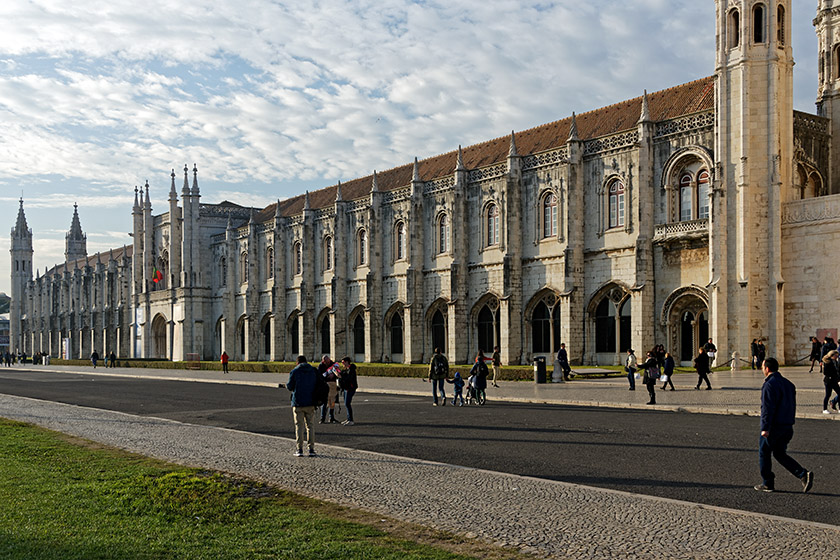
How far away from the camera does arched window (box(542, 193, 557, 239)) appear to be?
142 ft

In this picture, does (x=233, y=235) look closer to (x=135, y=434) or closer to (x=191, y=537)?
(x=135, y=434)

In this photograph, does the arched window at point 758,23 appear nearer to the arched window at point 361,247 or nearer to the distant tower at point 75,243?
the arched window at point 361,247

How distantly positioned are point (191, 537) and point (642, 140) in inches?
1323

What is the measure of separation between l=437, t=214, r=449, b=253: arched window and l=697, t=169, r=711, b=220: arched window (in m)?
16.6

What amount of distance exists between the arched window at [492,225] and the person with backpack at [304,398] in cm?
3218

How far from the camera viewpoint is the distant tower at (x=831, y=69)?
38219 mm

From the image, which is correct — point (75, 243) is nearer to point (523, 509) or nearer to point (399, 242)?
point (399, 242)

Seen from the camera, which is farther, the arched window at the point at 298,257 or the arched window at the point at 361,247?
the arched window at the point at 298,257

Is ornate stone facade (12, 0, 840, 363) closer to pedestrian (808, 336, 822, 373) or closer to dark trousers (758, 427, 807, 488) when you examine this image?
pedestrian (808, 336, 822, 373)

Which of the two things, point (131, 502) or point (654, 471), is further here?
point (654, 471)

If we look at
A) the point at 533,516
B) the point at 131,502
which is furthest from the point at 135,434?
the point at 533,516

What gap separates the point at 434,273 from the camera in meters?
50.6

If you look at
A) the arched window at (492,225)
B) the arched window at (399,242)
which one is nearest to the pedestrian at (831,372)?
the arched window at (492,225)

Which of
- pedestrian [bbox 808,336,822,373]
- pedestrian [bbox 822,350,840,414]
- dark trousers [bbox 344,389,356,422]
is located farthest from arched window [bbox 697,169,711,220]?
dark trousers [bbox 344,389,356,422]
